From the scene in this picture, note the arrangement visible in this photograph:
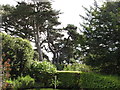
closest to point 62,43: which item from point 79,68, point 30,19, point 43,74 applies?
point 30,19

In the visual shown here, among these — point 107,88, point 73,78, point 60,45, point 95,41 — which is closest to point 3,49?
point 73,78

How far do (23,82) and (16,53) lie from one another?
1.70 m

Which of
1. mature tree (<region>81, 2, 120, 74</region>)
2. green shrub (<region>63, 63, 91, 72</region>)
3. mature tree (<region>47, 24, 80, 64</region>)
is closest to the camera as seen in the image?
mature tree (<region>81, 2, 120, 74</region>)

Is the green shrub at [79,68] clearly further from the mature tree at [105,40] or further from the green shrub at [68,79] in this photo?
the mature tree at [105,40]

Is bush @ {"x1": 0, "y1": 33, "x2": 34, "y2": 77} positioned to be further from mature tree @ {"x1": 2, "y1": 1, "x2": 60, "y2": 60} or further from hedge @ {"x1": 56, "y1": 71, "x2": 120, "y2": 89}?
mature tree @ {"x1": 2, "y1": 1, "x2": 60, "y2": 60}

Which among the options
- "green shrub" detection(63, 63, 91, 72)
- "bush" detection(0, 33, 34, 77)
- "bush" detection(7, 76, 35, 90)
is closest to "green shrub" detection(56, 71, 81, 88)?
"green shrub" detection(63, 63, 91, 72)

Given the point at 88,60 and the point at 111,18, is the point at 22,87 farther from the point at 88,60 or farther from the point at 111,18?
the point at 111,18

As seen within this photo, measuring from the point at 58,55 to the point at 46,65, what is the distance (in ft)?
44.9

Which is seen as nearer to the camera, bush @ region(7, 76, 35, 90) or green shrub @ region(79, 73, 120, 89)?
green shrub @ region(79, 73, 120, 89)

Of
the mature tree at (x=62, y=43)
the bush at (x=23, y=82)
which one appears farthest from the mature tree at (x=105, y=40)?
the mature tree at (x=62, y=43)

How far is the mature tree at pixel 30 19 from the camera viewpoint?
16.7 m

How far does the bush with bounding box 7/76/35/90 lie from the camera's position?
28.6 feet

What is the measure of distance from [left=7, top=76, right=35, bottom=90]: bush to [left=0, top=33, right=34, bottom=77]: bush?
702 mm

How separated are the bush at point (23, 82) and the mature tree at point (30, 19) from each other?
800 centimetres
